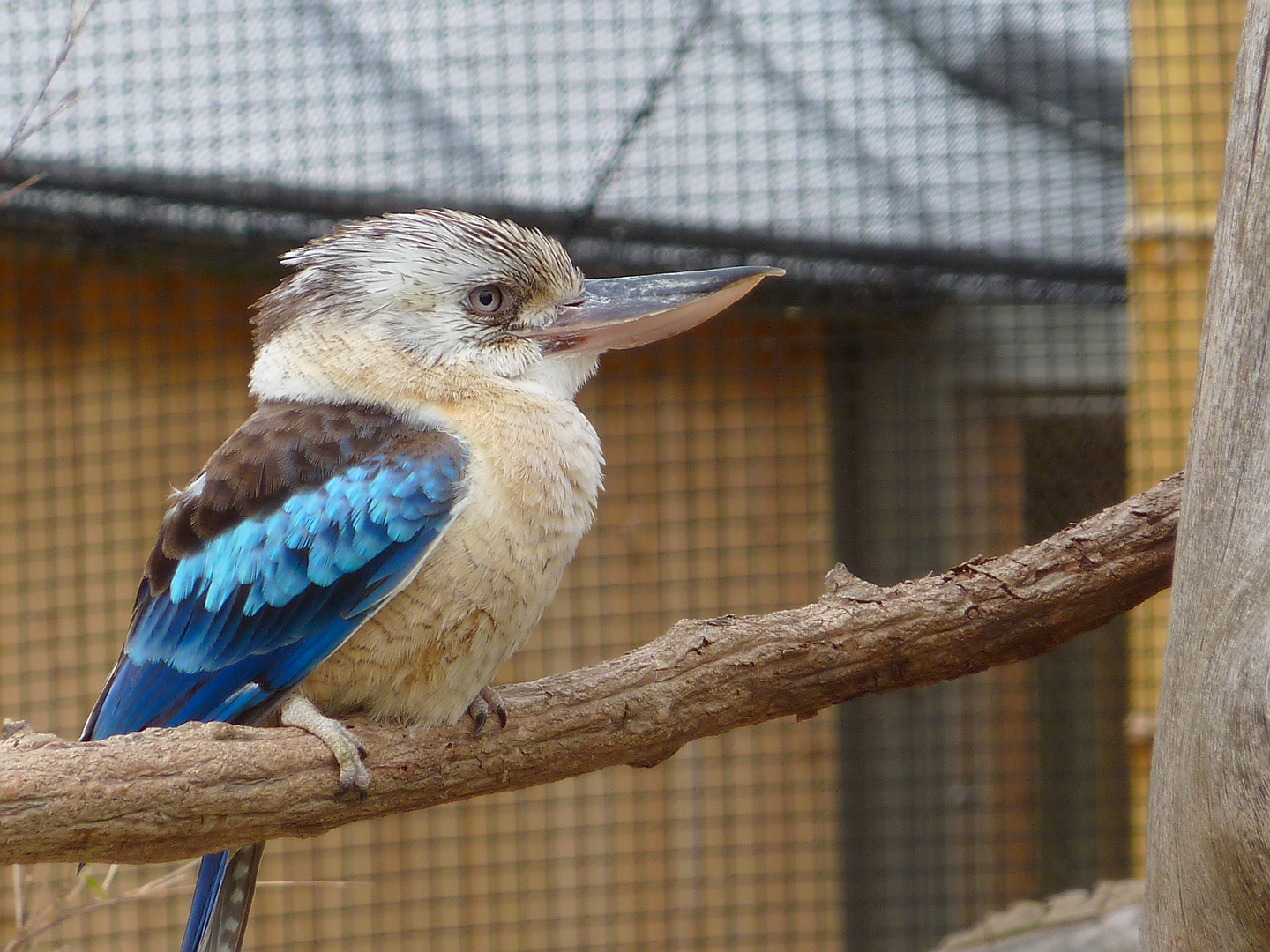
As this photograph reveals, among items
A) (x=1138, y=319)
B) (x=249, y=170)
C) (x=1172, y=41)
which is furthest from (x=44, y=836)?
(x=1172, y=41)

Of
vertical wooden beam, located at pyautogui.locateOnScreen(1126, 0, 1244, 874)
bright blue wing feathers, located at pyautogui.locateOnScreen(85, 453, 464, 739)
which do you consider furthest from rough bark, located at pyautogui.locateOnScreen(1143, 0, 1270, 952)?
vertical wooden beam, located at pyautogui.locateOnScreen(1126, 0, 1244, 874)

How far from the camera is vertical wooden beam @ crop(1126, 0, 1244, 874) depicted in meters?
3.24

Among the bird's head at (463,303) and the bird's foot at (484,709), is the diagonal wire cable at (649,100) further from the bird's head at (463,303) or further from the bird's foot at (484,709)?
the bird's foot at (484,709)

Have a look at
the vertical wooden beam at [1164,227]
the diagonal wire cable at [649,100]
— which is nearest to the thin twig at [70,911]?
the diagonal wire cable at [649,100]

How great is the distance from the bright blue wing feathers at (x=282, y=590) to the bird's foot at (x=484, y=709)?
165mm

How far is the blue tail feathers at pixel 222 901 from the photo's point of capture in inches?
57.1

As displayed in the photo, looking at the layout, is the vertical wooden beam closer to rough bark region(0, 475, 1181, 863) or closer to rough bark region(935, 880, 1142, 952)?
rough bark region(935, 880, 1142, 952)

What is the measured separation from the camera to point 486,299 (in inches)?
64.3

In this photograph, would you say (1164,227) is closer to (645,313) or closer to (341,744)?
(645,313)

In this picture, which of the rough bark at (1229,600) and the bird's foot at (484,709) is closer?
the rough bark at (1229,600)

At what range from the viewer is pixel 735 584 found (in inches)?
138

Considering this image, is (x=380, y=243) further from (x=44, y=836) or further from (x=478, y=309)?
(x=44, y=836)

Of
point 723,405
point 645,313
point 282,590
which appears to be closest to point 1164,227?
point 723,405

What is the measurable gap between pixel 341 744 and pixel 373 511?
264mm
